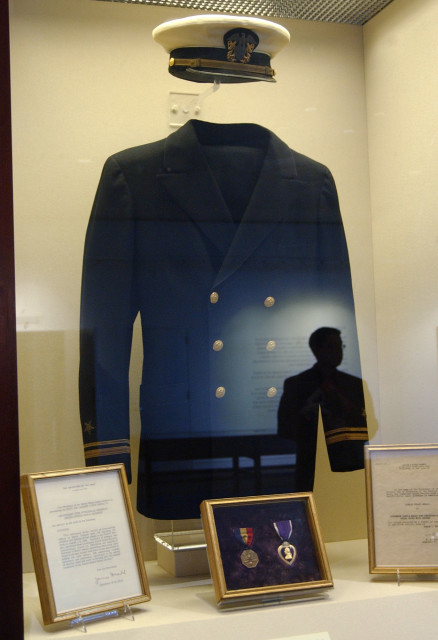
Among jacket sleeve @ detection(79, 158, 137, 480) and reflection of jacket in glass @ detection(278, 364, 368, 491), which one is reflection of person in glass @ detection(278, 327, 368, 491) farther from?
jacket sleeve @ detection(79, 158, 137, 480)

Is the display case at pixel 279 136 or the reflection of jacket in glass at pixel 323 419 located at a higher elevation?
the display case at pixel 279 136

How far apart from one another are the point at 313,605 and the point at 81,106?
116 centimetres

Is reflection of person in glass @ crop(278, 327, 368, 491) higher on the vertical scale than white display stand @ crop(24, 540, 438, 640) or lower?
higher

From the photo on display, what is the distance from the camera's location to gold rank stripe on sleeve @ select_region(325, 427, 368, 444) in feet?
6.11

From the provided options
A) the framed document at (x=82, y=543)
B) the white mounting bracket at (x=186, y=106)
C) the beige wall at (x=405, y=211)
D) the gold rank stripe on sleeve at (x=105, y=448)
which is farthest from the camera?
the beige wall at (x=405, y=211)

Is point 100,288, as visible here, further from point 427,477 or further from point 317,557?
point 427,477

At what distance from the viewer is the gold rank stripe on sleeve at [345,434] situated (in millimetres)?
1863

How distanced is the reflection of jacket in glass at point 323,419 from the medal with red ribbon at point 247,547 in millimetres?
285

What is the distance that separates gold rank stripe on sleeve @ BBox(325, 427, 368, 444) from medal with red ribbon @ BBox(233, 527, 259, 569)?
362 millimetres

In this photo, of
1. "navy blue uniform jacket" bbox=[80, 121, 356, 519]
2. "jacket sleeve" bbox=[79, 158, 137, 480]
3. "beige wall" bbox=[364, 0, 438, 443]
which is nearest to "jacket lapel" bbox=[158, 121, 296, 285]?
"navy blue uniform jacket" bbox=[80, 121, 356, 519]

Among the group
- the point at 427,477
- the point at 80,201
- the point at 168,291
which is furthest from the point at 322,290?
the point at 80,201

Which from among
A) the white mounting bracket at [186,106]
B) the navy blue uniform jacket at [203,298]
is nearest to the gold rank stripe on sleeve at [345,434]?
the navy blue uniform jacket at [203,298]

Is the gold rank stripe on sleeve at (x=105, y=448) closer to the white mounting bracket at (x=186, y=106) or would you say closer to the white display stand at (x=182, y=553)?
the white display stand at (x=182, y=553)

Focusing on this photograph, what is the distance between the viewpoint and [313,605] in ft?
5.12
